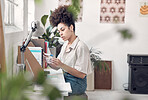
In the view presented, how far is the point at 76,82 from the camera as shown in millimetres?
2812

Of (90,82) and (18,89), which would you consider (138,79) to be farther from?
(18,89)

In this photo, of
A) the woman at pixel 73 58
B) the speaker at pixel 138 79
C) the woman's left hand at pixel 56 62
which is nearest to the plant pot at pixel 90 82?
the speaker at pixel 138 79

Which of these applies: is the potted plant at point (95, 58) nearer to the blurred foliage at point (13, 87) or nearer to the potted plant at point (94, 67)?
the potted plant at point (94, 67)

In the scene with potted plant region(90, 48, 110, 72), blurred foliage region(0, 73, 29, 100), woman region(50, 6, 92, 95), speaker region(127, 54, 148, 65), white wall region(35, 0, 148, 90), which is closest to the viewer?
blurred foliage region(0, 73, 29, 100)

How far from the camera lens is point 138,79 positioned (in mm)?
6453

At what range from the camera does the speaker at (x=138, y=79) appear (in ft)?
20.9

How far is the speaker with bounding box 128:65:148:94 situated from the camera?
6.36 m

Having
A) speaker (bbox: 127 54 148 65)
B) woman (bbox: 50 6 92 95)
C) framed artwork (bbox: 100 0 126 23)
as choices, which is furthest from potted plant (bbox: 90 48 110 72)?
woman (bbox: 50 6 92 95)

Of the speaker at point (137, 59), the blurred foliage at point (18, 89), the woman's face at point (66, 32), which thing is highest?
the woman's face at point (66, 32)

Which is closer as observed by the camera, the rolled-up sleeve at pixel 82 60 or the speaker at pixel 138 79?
A: the rolled-up sleeve at pixel 82 60

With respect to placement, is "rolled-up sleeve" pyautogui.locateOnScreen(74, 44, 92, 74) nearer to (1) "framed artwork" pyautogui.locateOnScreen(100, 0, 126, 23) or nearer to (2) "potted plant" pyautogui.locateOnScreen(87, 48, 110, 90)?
(2) "potted plant" pyautogui.locateOnScreen(87, 48, 110, 90)

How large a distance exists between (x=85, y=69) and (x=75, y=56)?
17 centimetres

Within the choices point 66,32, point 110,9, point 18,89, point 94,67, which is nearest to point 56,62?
point 66,32

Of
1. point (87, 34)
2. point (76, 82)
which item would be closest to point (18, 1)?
point (76, 82)
